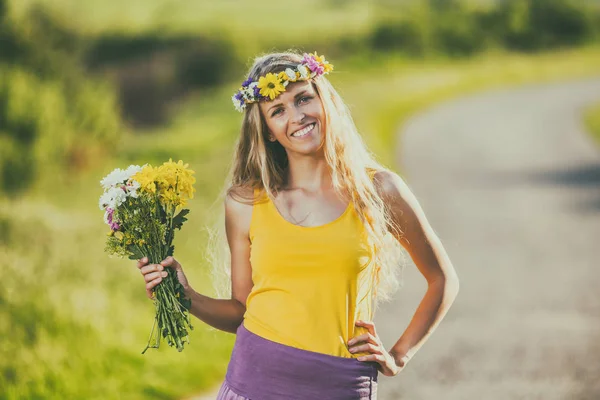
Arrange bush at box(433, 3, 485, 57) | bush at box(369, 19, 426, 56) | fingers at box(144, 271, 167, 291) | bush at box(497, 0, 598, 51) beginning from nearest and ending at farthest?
fingers at box(144, 271, 167, 291), bush at box(369, 19, 426, 56), bush at box(433, 3, 485, 57), bush at box(497, 0, 598, 51)

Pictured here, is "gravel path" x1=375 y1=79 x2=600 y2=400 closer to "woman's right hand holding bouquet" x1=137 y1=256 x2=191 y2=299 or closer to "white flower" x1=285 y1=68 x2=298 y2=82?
"white flower" x1=285 y1=68 x2=298 y2=82

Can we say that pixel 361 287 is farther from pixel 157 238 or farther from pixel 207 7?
pixel 207 7

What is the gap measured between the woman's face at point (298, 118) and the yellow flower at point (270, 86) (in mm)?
25

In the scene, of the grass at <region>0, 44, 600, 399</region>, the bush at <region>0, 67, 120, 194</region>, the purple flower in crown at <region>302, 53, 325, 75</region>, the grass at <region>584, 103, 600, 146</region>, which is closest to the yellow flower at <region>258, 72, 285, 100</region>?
the purple flower in crown at <region>302, 53, 325, 75</region>

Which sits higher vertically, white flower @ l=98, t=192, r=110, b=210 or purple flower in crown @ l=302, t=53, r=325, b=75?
purple flower in crown @ l=302, t=53, r=325, b=75

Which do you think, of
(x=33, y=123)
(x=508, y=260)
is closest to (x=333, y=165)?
(x=508, y=260)

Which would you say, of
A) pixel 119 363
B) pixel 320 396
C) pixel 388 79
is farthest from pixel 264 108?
pixel 388 79

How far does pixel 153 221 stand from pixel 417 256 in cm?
90

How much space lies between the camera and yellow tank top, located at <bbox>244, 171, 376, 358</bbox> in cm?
303

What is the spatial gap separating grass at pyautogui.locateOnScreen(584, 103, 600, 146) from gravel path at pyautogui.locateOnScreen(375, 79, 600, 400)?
26 centimetres

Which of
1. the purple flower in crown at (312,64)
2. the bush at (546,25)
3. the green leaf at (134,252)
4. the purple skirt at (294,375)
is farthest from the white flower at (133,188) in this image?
the bush at (546,25)

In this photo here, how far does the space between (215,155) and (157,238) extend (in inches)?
566

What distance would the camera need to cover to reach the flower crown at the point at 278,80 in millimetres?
3232

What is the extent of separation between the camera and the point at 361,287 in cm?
317
